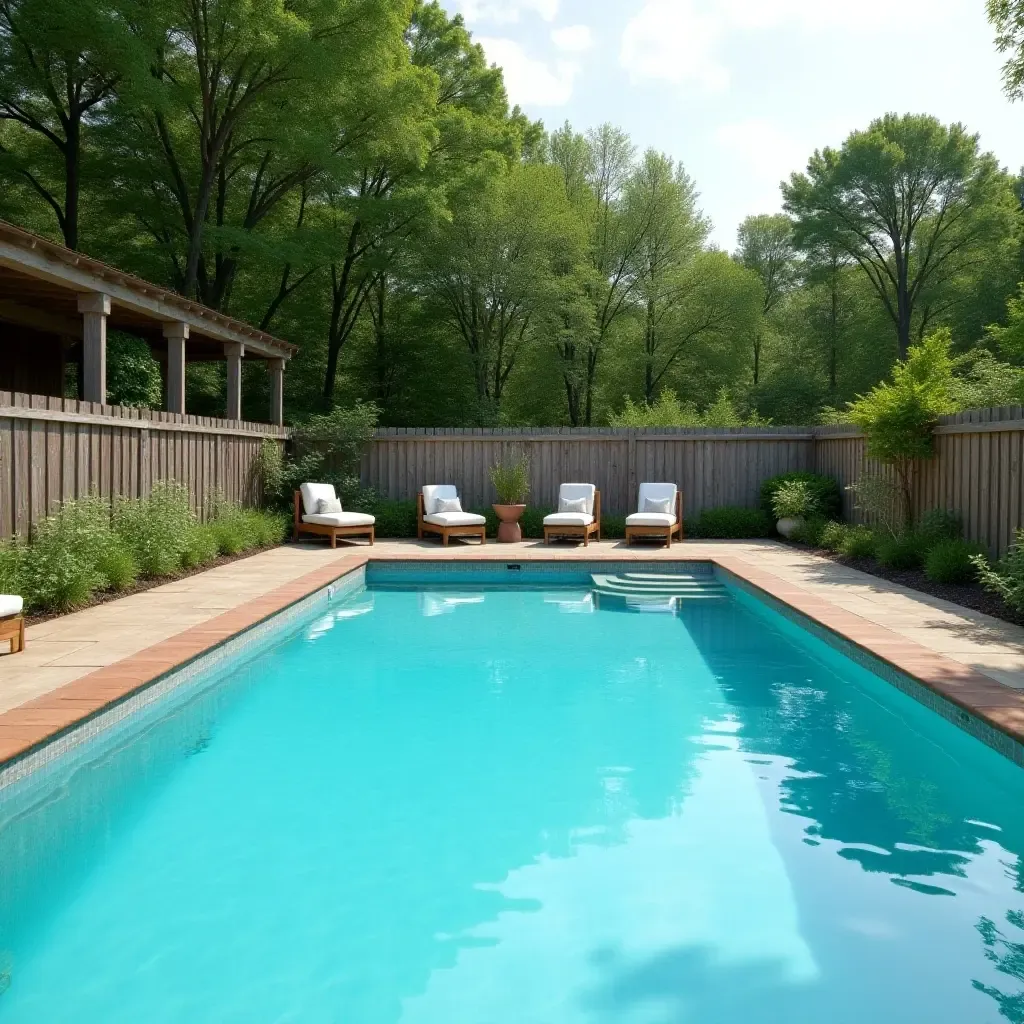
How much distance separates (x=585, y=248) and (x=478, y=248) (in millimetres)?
3335

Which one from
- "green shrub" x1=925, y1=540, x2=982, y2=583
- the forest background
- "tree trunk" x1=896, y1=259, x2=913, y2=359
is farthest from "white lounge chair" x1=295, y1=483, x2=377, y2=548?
"tree trunk" x1=896, y1=259, x2=913, y2=359

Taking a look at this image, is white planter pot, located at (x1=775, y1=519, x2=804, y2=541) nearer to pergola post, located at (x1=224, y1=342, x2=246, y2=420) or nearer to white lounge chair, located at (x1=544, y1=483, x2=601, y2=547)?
white lounge chair, located at (x1=544, y1=483, x2=601, y2=547)

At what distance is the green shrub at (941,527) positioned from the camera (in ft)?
27.6

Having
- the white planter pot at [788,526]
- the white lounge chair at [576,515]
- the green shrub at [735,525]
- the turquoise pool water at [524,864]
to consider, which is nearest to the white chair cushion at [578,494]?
the white lounge chair at [576,515]

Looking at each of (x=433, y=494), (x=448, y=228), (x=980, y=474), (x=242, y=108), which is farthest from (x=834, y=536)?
(x=242, y=108)

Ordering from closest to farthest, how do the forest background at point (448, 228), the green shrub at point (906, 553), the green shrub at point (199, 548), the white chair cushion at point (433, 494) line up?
the green shrub at point (906, 553) → the green shrub at point (199, 548) → the white chair cushion at point (433, 494) → the forest background at point (448, 228)

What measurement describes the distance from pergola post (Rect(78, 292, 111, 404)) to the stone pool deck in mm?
1982

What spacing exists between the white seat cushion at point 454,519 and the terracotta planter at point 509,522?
0.34 meters

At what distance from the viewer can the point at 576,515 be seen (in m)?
11.7

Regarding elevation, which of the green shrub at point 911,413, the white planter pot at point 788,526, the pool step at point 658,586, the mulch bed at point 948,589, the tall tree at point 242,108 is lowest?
the pool step at point 658,586

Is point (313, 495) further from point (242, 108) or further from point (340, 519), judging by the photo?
point (242, 108)

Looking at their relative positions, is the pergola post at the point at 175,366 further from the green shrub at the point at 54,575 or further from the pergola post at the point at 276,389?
the green shrub at the point at 54,575

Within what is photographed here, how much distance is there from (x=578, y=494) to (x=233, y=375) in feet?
16.5

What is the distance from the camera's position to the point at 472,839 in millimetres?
3240
